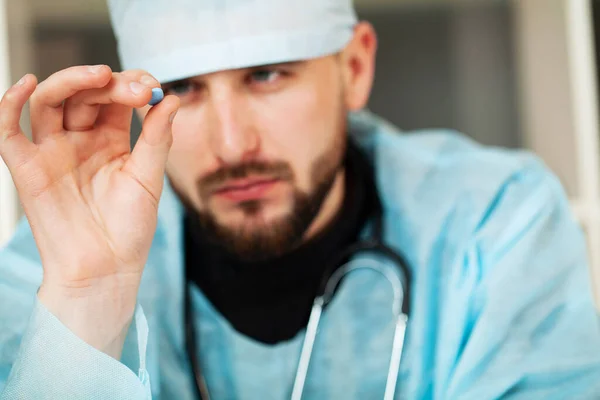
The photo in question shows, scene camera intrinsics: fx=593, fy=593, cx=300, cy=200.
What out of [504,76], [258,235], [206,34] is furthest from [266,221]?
[504,76]

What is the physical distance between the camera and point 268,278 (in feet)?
2.67

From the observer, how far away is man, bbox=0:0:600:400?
1.69 feet

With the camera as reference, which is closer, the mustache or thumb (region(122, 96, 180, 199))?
thumb (region(122, 96, 180, 199))

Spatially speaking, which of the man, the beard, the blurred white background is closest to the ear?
the man

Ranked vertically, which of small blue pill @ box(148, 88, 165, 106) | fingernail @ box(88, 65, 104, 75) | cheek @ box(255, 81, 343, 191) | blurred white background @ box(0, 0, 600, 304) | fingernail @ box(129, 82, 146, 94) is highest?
fingernail @ box(88, 65, 104, 75)

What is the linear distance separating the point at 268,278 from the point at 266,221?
4.8 inches

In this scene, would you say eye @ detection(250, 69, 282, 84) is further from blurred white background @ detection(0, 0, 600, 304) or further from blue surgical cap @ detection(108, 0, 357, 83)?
blurred white background @ detection(0, 0, 600, 304)

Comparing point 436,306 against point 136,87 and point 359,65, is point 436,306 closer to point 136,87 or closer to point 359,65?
point 359,65

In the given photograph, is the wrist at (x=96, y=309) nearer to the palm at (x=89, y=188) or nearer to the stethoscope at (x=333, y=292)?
the palm at (x=89, y=188)

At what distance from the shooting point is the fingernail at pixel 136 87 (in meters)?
0.47

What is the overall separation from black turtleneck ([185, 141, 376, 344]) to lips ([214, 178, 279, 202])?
0.08 meters

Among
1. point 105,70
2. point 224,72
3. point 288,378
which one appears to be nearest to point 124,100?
point 105,70

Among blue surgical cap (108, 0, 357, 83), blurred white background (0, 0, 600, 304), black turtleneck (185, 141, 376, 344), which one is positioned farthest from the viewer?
blurred white background (0, 0, 600, 304)

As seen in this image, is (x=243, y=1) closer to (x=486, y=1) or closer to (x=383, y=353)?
(x=383, y=353)
